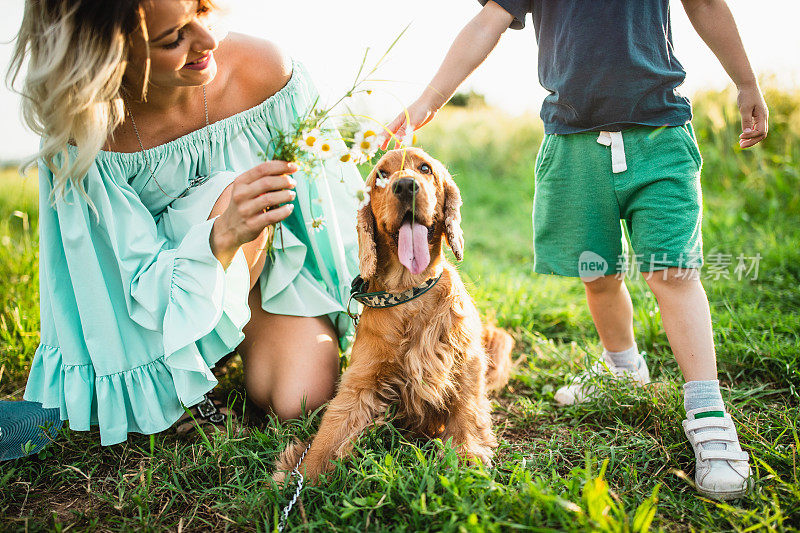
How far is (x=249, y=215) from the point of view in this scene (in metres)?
1.70

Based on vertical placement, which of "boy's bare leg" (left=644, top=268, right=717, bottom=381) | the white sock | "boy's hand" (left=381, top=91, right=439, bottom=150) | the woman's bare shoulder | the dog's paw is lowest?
the dog's paw

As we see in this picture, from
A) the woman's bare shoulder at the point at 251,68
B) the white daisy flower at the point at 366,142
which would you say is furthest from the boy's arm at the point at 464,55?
the woman's bare shoulder at the point at 251,68

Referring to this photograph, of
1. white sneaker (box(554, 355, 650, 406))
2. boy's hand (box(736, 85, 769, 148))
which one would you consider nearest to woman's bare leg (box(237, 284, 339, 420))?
white sneaker (box(554, 355, 650, 406))

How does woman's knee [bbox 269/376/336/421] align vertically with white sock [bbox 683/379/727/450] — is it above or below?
below

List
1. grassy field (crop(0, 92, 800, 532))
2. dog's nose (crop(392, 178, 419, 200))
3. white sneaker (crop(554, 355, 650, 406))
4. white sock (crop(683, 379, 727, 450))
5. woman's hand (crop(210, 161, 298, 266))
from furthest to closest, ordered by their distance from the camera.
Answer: white sneaker (crop(554, 355, 650, 406)), white sock (crop(683, 379, 727, 450)), dog's nose (crop(392, 178, 419, 200)), woman's hand (crop(210, 161, 298, 266)), grassy field (crop(0, 92, 800, 532))

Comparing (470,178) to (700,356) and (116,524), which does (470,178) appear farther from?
(116,524)

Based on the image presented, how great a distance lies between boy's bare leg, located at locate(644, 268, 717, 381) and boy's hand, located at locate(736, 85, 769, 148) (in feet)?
2.10

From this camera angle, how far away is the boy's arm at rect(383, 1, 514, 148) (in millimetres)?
2158

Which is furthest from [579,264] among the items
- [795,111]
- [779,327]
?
[795,111]

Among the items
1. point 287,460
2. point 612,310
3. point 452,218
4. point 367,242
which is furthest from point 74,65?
point 612,310

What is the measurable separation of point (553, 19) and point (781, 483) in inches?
74.3

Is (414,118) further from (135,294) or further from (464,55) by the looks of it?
(135,294)

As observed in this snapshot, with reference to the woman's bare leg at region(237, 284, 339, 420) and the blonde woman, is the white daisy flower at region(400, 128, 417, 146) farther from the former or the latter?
the woman's bare leg at region(237, 284, 339, 420)

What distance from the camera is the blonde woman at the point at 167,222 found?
1.76 meters
